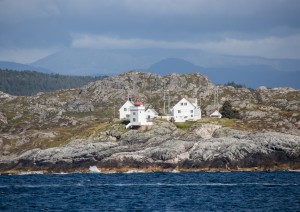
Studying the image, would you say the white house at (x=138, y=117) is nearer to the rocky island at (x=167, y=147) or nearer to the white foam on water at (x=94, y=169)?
the rocky island at (x=167, y=147)

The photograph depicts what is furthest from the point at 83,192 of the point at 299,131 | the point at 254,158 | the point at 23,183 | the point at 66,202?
the point at 299,131

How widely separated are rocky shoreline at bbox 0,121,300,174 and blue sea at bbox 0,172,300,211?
5.64 metres

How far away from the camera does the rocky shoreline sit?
132m

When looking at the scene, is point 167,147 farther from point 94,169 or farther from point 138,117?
point 138,117

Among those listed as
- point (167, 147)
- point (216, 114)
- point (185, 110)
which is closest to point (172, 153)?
point (167, 147)

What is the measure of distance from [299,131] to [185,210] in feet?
252

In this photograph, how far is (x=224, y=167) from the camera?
132500 millimetres

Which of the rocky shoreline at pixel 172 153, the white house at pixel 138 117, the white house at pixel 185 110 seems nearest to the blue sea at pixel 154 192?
the rocky shoreline at pixel 172 153

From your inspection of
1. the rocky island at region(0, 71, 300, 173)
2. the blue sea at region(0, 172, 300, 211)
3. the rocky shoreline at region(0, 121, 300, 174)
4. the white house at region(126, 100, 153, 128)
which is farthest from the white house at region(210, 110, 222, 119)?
the blue sea at region(0, 172, 300, 211)

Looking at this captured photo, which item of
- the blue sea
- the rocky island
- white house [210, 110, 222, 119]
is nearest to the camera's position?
the blue sea

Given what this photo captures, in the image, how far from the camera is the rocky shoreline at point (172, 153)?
434 ft

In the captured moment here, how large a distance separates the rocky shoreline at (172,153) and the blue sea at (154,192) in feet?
18.5

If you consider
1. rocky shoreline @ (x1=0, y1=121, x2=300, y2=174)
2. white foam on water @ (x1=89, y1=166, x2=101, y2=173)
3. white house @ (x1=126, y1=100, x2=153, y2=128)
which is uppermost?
white house @ (x1=126, y1=100, x2=153, y2=128)

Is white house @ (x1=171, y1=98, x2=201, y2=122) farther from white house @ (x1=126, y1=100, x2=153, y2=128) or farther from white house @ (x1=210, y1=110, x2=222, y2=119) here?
white house @ (x1=126, y1=100, x2=153, y2=128)
